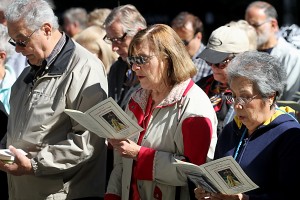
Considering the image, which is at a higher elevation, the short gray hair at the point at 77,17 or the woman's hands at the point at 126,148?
the woman's hands at the point at 126,148

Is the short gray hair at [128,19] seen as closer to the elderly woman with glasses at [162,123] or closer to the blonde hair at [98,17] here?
the elderly woman with glasses at [162,123]

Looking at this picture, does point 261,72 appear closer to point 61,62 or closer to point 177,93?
point 177,93

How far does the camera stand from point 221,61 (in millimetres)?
5418

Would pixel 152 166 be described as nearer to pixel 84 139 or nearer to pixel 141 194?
pixel 141 194

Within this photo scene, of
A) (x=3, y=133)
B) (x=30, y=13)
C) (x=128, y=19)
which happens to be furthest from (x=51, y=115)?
(x=128, y=19)

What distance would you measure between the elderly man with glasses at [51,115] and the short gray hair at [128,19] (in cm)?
86

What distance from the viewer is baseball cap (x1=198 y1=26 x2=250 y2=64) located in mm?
5473

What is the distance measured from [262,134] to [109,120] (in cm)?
86

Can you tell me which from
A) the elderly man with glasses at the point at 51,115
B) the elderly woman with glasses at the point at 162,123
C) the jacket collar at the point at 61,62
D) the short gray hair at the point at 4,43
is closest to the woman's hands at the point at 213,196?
the elderly woman with glasses at the point at 162,123

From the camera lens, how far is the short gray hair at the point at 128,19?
5.94 meters

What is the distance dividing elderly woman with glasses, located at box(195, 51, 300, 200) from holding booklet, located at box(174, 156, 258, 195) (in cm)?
8

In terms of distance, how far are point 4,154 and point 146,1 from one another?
24.2 feet

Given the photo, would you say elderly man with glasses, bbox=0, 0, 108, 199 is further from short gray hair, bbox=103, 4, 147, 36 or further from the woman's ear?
the woman's ear

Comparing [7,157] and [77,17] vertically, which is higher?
[7,157]
